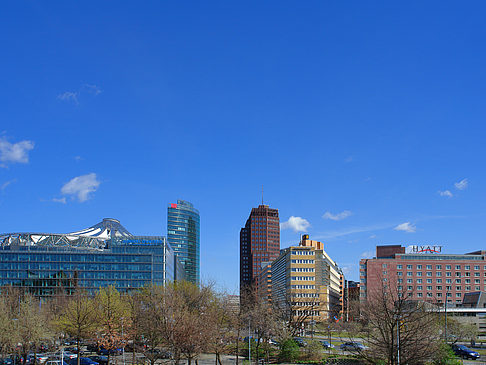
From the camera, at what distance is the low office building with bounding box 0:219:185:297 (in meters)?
149

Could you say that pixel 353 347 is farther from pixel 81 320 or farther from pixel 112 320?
pixel 81 320

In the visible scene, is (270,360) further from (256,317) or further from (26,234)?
(26,234)

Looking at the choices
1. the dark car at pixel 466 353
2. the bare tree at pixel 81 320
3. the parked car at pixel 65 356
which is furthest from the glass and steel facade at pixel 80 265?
the dark car at pixel 466 353

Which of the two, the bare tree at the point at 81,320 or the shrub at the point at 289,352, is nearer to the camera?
the bare tree at the point at 81,320

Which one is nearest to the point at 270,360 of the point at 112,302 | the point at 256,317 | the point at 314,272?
the point at 256,317

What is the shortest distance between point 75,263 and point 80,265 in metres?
1.78

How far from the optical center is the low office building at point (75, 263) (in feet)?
490

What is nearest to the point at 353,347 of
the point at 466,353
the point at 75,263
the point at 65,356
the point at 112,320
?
the point at 112,320

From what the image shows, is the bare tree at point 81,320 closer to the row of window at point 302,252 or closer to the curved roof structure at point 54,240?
the row of window at point 302,252

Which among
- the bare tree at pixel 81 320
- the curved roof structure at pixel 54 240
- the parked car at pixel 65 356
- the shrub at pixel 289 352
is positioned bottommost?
the parked car at pixel 65 356

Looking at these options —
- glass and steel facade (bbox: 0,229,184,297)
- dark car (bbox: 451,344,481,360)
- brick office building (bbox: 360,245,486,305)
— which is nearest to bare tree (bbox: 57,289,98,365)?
dark car (bbox: 451,344,481,360)

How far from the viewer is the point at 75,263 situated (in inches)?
5994

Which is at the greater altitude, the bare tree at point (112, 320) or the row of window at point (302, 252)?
the row of window at point (302, 252)

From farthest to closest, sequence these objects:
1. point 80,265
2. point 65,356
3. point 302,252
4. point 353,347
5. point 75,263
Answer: point 75,263 → point 80,265 → point 302,252 → point 65,356 → point 353,347
